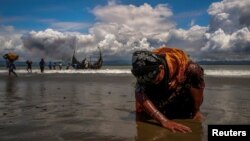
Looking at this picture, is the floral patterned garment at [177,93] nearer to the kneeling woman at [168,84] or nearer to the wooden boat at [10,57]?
the kneeling woman at [168,84]

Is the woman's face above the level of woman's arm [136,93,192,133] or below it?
above

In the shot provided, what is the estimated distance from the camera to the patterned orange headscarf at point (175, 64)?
4.97 m

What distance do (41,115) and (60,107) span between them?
1.24 meters

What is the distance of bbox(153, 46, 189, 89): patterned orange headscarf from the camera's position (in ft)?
16.3

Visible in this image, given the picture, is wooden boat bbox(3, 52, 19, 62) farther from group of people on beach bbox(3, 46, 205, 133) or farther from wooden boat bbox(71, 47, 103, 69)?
group of people on beach bbox(3, 46, 205, 133)

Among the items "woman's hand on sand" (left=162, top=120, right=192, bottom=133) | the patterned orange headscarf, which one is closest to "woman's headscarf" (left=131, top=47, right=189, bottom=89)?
the patterned orange headscarf

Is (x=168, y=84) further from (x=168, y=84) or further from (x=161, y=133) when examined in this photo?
(x=161, y=133)

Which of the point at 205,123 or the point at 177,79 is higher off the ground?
the point at 177,79

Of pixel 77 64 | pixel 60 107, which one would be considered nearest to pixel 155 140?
pixel 60 107

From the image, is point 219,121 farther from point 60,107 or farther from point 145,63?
point 60,107

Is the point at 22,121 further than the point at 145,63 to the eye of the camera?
Yes

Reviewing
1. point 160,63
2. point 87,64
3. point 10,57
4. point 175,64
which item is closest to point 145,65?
point 160,63

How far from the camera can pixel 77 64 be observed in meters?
61.1

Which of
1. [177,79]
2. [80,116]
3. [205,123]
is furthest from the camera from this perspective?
[80,116]
